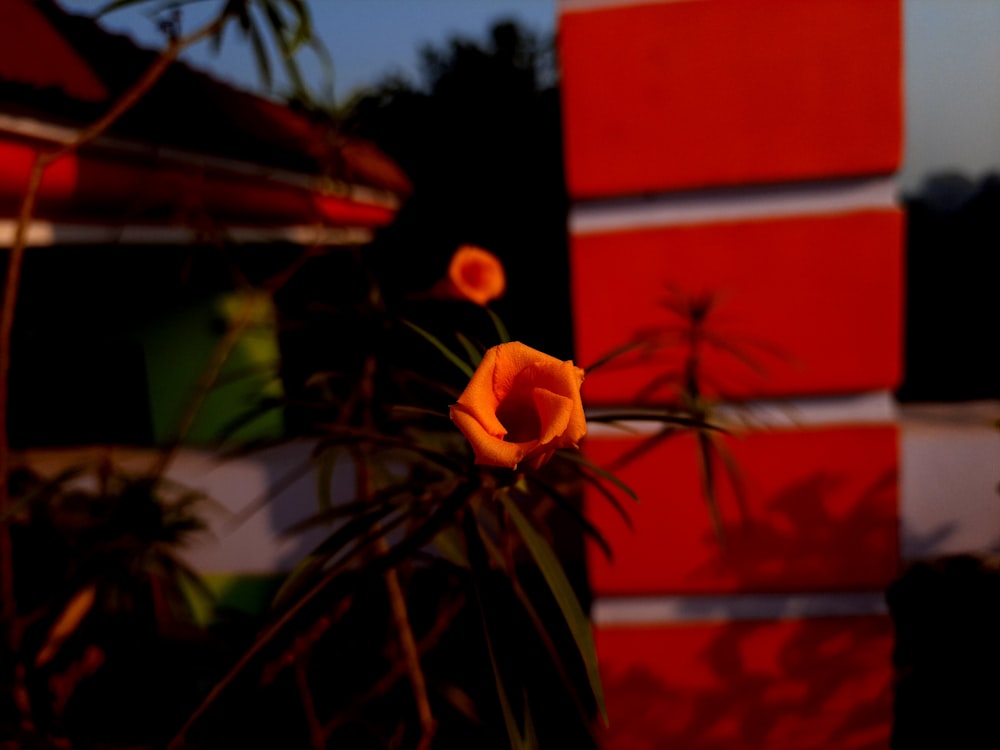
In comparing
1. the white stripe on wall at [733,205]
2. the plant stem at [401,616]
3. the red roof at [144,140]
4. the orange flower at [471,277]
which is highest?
the red roof at [144,140]

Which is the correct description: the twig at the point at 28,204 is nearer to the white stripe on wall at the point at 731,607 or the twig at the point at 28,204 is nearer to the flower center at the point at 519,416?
the flower center at the point at 519,416

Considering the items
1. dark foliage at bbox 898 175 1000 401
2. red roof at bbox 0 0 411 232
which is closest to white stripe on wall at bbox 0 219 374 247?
red roof at bbox 0 0 411 232

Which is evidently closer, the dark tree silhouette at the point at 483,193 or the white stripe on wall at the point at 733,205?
the white stripe on wall at the point at 733,205

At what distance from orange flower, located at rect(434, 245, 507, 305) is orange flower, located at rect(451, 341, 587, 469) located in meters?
0.44

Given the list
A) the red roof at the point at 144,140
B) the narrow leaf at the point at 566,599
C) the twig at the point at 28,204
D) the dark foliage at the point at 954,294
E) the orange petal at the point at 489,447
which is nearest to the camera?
the orange petal at the point at 489,447

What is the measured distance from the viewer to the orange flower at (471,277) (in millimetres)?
867

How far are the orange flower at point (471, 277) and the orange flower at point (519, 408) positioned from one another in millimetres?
440

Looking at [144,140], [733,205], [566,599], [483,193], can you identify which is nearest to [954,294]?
[733,205]

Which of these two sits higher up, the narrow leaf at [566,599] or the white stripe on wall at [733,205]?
the white stripe on wall at [733,205]

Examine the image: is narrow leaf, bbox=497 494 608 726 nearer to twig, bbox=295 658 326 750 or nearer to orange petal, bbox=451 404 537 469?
orange petal, bbox=451 404 537 469

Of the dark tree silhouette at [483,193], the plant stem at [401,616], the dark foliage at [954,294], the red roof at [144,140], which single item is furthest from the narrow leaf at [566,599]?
the dark foliage at [954,294]

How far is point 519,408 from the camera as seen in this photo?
0.44 m

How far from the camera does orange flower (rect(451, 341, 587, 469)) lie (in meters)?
0.39

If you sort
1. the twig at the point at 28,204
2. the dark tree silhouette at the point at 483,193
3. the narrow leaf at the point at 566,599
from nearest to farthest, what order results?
1. the narrow leaf at the point at 566,599
2. the twig at the point at 28,204
3. the dark tree silhouette at the point at 483,193
